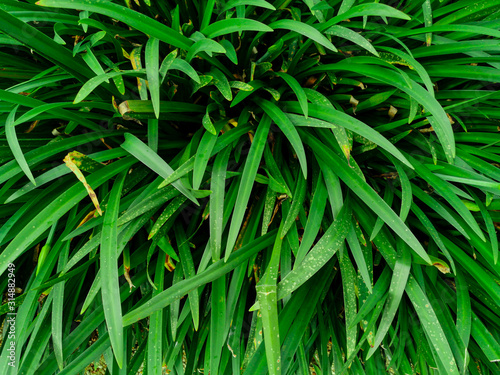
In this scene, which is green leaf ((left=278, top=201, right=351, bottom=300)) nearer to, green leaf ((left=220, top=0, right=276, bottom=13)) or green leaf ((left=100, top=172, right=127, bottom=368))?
green leaf ((left=100, top=172, right=127, bottom=368))

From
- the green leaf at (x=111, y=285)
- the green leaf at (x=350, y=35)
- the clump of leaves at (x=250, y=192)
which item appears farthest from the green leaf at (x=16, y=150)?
the green leaf at (x=350, y=35)

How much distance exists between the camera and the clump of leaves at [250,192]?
631 mm

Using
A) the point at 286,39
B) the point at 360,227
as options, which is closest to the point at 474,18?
the point at 286,39

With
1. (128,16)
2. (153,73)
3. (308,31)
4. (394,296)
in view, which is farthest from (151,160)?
(394,296)

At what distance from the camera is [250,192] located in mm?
664

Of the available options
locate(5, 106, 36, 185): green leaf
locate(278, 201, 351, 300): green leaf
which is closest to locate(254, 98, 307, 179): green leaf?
locate(278, 201, 351, 300): green leaf

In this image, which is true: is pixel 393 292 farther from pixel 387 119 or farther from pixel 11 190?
pixel 11 190

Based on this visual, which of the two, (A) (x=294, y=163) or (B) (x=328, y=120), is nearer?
(B) (x=328, y=120)

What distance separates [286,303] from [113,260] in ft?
1.10

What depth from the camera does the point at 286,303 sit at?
70 cm

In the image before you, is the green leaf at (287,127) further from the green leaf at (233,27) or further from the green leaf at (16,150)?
the green leaf at (16,150)

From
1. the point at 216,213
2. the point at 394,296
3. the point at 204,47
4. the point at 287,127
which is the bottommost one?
the point at 394,296

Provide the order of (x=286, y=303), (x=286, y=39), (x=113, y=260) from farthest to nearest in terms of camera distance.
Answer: (x=286, y=39) → (x=286, y=303) → (x=113, y=260)

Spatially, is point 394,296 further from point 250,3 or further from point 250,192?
point 250,3
